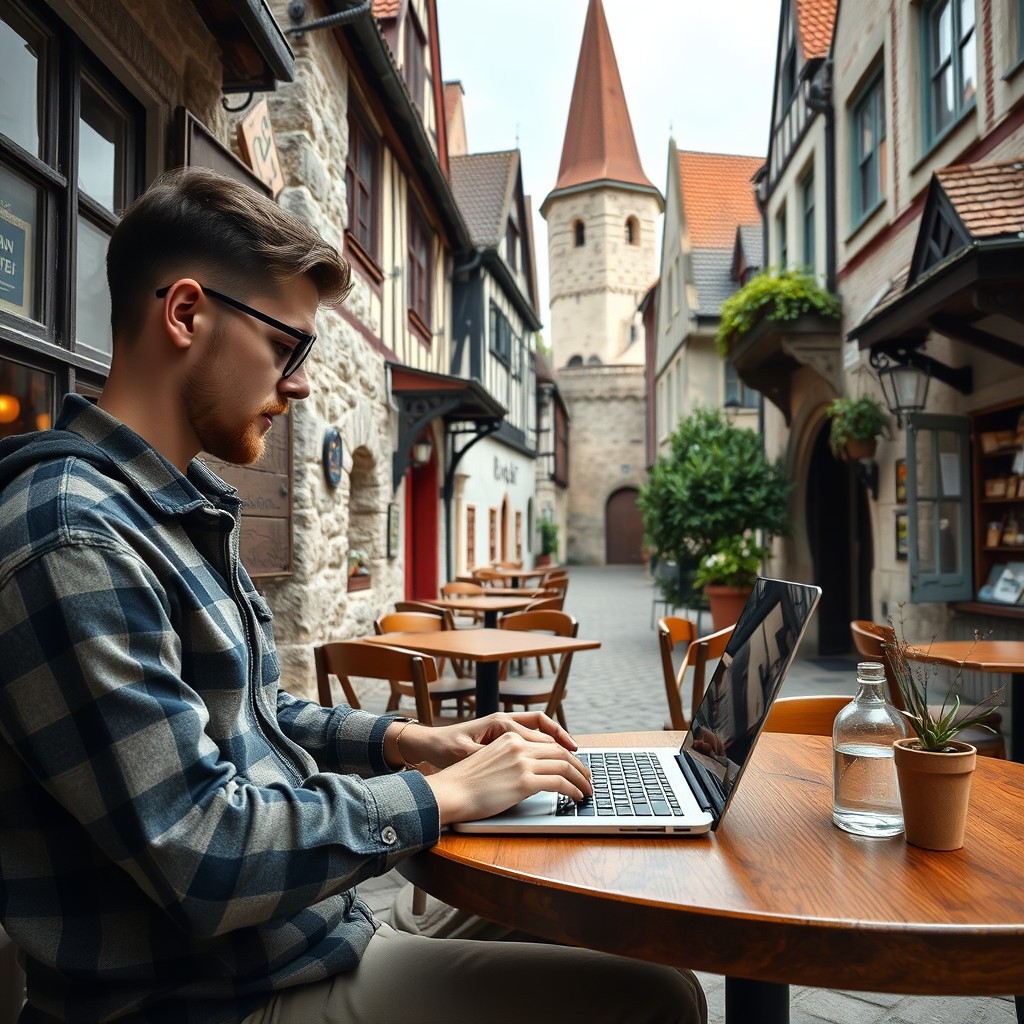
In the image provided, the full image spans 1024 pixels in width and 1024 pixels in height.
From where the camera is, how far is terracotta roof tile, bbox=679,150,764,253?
2034cm

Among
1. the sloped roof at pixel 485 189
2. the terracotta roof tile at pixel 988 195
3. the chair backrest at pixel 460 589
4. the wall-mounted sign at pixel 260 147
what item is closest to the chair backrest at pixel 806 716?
the wall-mounted sign at pixel 260 147

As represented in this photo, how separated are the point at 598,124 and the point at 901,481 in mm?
31660

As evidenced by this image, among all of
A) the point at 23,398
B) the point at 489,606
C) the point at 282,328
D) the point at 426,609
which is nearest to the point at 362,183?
Result: the point at 489,606

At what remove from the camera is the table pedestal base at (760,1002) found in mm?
1300

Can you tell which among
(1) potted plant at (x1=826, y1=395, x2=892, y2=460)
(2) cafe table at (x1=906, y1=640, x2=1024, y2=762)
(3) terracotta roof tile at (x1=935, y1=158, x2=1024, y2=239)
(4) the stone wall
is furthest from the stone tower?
(2) cafe table at (x1=906, y1=640, x2=1024, y2=762)

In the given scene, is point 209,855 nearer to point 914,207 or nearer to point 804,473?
point 914,207

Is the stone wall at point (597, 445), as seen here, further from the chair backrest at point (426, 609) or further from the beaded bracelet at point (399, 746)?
the beaded bracelet at point (399, 746)

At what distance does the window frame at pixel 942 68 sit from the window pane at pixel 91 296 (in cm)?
637

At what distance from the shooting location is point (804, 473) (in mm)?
10914

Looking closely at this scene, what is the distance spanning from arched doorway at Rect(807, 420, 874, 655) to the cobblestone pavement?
989 millimetres

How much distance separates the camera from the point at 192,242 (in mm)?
1226

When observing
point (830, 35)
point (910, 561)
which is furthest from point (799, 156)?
point (910, 561)

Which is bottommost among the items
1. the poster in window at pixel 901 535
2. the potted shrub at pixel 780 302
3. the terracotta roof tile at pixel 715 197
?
the poster in window at pixel 901 535

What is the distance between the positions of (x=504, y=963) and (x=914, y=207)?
26.6 ft
